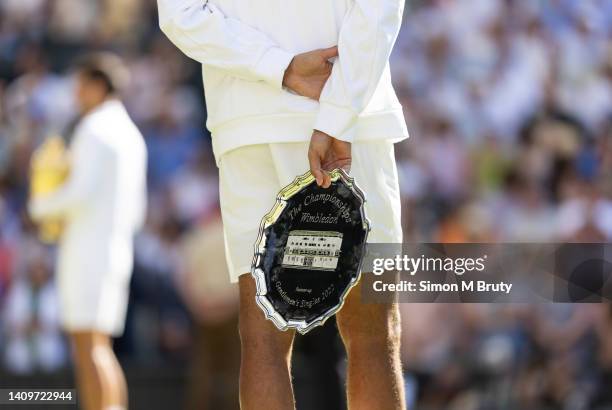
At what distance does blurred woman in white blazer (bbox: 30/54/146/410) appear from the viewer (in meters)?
6.84

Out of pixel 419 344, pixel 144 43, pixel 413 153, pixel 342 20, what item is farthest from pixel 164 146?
pixel 342 20

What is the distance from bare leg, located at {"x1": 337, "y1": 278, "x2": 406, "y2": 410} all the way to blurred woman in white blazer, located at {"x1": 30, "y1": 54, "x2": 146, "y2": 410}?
366 cm

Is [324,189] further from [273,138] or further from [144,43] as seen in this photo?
[144,43]

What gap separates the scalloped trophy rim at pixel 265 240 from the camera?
119 inches

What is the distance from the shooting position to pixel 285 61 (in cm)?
314

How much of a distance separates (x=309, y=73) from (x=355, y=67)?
0.13 metres

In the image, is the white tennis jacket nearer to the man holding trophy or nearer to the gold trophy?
the man holding trophy

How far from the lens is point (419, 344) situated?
834cm

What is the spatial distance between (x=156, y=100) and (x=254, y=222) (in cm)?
738

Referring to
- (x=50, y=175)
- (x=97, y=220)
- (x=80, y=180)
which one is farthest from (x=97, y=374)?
(x=50, y=175)

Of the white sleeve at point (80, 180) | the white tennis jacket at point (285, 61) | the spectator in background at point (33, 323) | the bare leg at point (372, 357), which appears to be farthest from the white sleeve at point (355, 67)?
the spectator in background at point (33, 323)

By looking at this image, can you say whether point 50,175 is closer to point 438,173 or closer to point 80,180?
point 80,180

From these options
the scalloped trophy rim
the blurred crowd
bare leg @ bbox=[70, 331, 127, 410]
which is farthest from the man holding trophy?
the blurred crowd

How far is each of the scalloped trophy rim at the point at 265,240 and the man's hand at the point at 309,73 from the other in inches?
8.6
